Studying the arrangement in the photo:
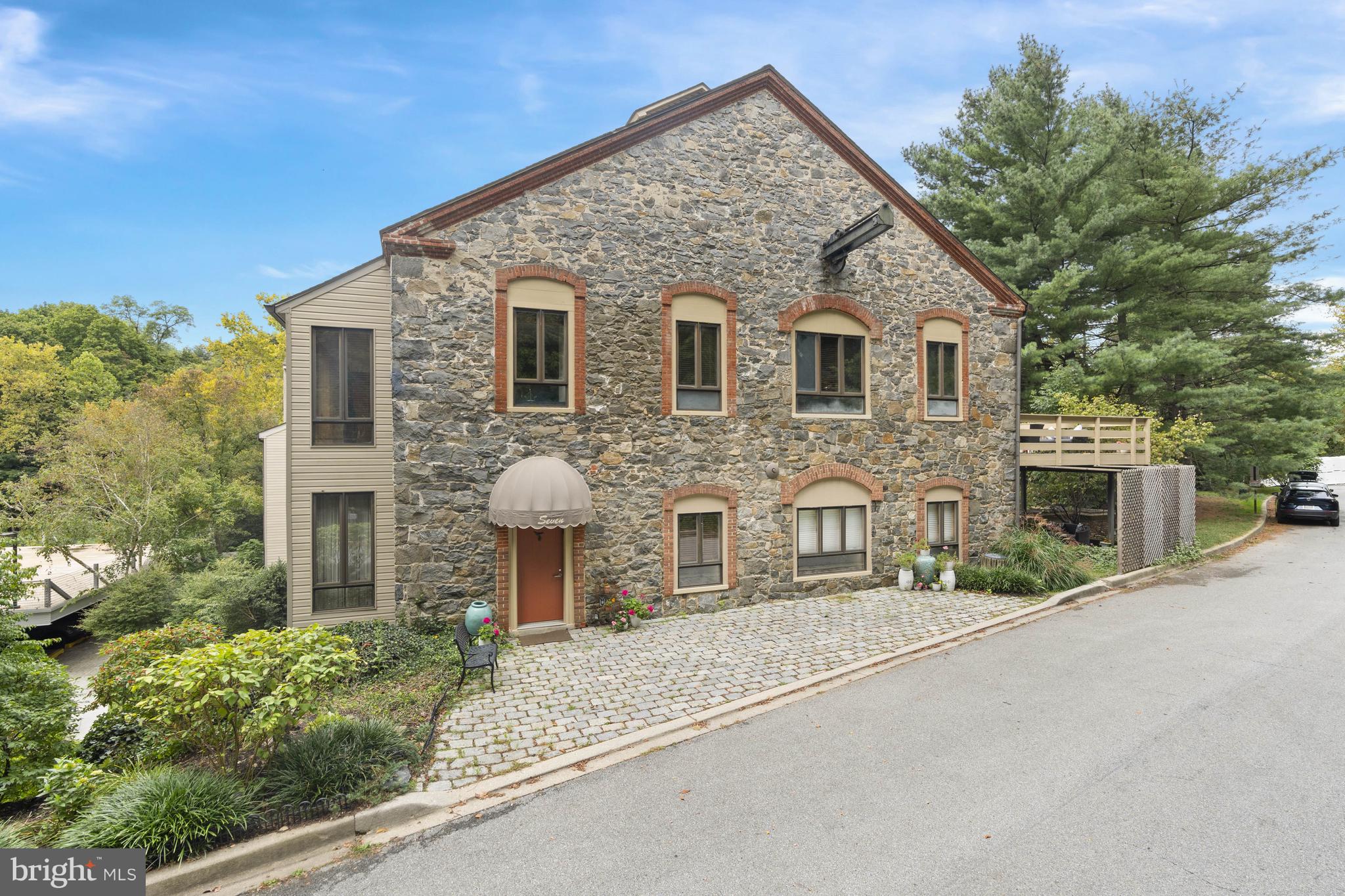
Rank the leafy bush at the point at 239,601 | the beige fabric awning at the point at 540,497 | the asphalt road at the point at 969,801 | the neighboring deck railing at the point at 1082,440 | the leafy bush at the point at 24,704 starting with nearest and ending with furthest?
the asphalt road at the point at 969,801, the leafy bush at the point at 24,704, the beige fabric awning at the point at 540,497, the leafy bush at the point at 239,601, the neighboring deck railing at the point at 1082,440

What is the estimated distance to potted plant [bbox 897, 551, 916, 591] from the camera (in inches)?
532

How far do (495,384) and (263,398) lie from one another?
23.2 m

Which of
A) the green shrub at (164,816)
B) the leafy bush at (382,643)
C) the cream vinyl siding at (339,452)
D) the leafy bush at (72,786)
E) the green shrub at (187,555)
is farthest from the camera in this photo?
the green shrub at (187,555)

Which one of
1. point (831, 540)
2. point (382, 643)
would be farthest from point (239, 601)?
point (831, 540)

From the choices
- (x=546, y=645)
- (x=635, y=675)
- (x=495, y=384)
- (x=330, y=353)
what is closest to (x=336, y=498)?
(x=330, y=353)

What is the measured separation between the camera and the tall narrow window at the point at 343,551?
1026 cm

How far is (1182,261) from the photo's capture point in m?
20.2

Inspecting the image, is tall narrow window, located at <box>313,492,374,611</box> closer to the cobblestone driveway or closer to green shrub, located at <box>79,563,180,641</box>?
the cobblestone driveway

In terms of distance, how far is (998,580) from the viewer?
13.1 meters

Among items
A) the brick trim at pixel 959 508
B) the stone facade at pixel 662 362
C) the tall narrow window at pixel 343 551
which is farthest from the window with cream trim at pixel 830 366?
the tall narrow window at pixel 343 551

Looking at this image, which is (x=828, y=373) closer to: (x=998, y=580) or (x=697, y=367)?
(x=697, y=367)

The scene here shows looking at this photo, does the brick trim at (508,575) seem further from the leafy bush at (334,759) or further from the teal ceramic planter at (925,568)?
the teal ceramic planter at (925,568)

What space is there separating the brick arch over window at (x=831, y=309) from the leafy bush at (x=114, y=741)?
40.3 feet

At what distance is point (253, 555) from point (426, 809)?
59.6 feet
